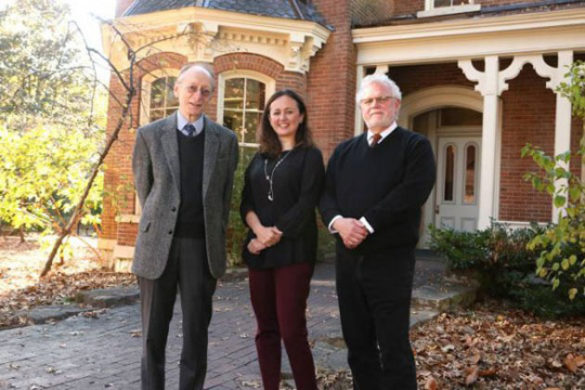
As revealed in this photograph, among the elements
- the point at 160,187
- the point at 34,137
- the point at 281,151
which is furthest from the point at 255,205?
the point at 34,137

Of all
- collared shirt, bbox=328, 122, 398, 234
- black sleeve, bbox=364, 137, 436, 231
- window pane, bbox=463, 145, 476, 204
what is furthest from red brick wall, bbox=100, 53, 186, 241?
black sleeve, bbox=364, 137, 436, 231

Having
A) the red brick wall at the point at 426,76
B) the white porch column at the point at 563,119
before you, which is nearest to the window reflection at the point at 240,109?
the red brick wall at the point at 426,76

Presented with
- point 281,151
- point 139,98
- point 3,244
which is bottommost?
point 3,244

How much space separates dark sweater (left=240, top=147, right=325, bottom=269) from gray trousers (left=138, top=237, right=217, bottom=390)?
1.04 feet

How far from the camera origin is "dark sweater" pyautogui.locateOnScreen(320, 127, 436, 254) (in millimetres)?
2811

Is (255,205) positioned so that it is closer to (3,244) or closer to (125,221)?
(125,221)

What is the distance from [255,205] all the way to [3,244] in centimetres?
1528

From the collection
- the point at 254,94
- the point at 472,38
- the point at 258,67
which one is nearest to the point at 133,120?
the point at 254,94

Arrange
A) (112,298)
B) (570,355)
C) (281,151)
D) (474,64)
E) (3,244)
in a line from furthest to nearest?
(3,244), (474,64), (112,298), (570,355), (281,151)

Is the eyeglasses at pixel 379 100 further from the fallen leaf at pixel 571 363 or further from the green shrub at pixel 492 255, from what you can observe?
the green shrub at pixel 492 255

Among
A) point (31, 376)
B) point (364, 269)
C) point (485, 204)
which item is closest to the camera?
point (364, 269)

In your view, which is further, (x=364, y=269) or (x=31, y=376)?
(x=31, y=376)

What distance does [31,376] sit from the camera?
3803 millimetres

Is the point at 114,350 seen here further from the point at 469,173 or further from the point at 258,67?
the point at 469,173
